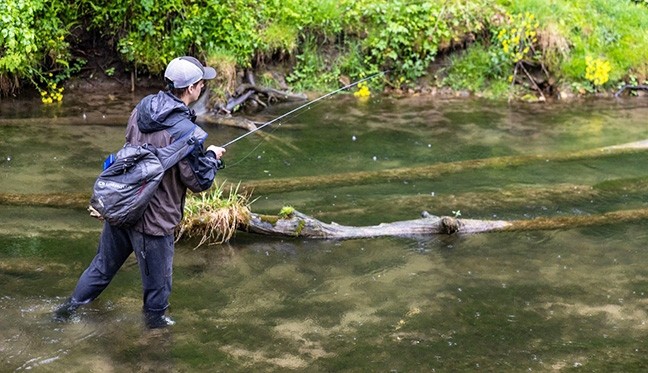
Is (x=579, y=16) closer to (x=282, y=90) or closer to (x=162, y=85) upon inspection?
(x=282, y=90)

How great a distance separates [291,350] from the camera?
217 inches

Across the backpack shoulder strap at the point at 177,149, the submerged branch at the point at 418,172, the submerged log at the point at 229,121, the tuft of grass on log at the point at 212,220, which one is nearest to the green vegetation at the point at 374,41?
the submerged log at the point at 229,121

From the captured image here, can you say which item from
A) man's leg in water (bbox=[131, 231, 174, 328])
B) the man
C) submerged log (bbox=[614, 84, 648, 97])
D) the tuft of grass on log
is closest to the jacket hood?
the man

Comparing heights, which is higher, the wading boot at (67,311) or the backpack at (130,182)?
the backpack at (130,182)

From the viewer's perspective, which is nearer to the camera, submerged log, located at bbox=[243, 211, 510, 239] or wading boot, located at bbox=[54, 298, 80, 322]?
wading boot, located at bbox=[54, 298, 80, 322]

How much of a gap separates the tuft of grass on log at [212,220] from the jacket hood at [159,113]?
2.20 meters

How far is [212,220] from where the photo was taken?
7434 millimetres

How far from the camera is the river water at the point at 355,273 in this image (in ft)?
18.0

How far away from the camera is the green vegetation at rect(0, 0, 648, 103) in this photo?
42.9ft

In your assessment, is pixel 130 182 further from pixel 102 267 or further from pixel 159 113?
pixel 102 267

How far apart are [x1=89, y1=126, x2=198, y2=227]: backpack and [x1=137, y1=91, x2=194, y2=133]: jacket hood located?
0.16 meters

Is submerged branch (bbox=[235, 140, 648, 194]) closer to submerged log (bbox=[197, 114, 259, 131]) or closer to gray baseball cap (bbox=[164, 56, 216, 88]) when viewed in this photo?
submerged log (bbox=[197, 114, 259, 131])

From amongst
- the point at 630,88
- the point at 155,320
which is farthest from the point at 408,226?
the point at 630,88

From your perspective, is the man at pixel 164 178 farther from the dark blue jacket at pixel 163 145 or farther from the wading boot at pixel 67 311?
the wading boot at pixel 67 311
